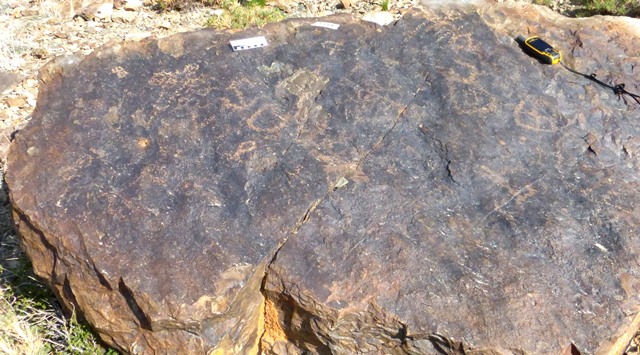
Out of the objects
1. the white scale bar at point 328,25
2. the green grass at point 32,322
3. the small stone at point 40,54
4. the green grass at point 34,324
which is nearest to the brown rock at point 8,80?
the small stone at point 40,54

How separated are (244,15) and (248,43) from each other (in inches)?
72.2

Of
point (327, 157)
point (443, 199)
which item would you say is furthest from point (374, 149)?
point (443, 199)

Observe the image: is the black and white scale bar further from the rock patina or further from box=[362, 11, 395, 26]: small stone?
box=[362, 11, 395, 26]: small stone

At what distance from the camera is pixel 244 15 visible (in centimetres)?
478

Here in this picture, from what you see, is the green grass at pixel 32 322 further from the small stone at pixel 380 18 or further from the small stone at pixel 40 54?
the small stone at pixel 380 18

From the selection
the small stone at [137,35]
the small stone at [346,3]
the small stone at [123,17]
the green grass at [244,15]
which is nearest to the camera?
the small stone at [137,35]

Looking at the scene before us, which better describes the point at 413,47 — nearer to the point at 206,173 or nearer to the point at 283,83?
the point at 283,83

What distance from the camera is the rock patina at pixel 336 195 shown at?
7.00 feet

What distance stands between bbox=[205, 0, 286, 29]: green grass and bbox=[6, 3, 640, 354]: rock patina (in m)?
1.68

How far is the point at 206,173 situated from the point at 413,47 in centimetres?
127

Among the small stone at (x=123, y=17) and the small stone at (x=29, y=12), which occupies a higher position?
the small stone at (x=29, y=12)

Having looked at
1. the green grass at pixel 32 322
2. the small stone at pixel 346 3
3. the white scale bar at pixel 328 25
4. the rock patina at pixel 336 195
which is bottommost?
the small stone at pixel 346 3

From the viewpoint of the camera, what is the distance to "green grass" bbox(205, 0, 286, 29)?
4.73 m

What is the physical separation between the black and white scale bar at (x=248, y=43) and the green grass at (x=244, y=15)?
1.57m
